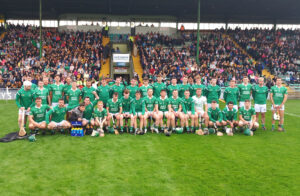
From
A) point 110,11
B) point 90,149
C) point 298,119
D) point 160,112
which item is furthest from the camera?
point 110,11

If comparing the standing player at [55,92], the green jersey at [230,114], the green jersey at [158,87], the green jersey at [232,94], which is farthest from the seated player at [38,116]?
the green jersey at [232,94]

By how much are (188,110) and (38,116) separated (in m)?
5.12

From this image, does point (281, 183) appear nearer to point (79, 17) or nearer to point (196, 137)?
point (196, 137)

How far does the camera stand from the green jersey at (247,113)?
8579mm

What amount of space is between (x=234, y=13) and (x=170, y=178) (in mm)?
34071

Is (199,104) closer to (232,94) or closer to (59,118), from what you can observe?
(232,94)

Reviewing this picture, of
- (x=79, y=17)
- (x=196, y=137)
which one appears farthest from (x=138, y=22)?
(x=196, y=137)

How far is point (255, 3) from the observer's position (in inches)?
1144

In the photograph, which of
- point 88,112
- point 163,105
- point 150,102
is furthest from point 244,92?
point 88,112

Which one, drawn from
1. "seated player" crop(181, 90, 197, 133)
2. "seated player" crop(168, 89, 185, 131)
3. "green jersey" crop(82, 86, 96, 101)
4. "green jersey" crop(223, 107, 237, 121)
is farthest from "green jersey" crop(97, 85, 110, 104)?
"green jersey" crop(223, 107, 237, 121)

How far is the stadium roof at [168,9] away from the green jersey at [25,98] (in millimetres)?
21616

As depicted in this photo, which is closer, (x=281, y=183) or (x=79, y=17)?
(x=281, y=183)

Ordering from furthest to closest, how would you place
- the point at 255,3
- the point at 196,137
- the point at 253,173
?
the point at 255,3, the point at 196,137, the point at 253,173

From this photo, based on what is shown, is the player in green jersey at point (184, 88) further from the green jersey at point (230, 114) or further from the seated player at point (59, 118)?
the seated player at point (59, 118)
